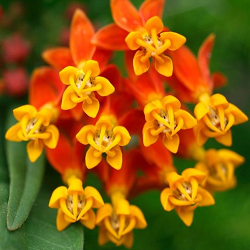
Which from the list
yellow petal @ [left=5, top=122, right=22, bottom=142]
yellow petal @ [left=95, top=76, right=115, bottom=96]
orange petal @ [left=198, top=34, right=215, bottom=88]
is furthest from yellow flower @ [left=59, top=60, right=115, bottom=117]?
orange petal @ [left=198, top=34, right=215, bottom=88]

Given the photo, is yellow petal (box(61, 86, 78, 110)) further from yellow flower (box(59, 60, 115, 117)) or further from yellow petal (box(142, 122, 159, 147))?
yellow petal (box(142, 122, 159, 147))

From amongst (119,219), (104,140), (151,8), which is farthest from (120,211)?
(151,8)

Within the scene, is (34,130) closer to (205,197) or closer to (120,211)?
(120,211)

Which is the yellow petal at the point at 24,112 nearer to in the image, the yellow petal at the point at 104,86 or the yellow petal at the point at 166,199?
the yellow petal at the point at 104,86

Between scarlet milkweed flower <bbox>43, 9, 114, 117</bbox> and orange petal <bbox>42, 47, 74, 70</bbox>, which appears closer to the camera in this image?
scarlet milkweed flower <bbox>43, 9, 114, 117</bbox>

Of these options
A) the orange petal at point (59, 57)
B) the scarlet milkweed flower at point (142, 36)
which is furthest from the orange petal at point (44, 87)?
the scarlet milkweed flower at point (142, 36)
